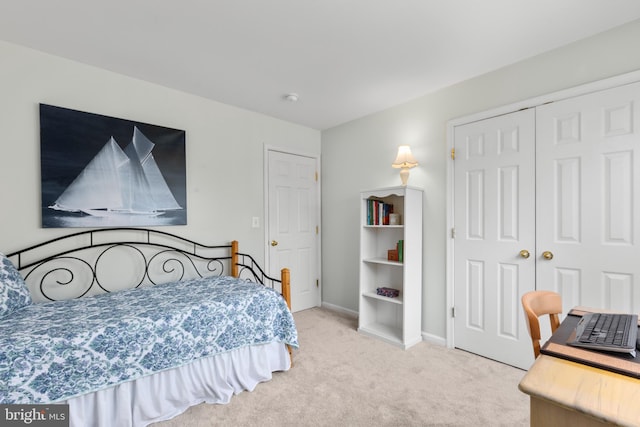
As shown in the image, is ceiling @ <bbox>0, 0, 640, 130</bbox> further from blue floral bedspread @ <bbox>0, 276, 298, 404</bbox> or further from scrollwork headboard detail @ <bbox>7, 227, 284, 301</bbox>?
blue floral bedspread @ <bbox>0, 276, 298, 404</bbox>

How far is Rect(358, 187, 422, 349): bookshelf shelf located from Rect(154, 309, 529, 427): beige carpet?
0.97 ft

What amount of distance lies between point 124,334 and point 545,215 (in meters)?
2.87

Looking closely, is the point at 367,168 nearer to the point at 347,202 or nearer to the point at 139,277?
the point at 347,202

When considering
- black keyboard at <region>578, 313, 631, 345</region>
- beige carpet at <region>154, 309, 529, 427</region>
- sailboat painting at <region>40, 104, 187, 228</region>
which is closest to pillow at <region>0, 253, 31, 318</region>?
sailboat painting at <region>40, 104, 187, 228</region>

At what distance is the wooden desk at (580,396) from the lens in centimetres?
70

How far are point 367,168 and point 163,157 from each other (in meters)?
2.09

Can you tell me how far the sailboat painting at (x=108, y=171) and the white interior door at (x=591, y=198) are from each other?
3.02 m

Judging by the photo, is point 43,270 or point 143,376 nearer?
point 143,376

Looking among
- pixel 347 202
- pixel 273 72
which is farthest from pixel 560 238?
pixel 273 72

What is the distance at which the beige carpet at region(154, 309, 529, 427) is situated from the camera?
1770 mm

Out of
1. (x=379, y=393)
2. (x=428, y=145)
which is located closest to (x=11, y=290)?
(x=379, y=393)

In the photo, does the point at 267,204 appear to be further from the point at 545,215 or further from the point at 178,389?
the point at 545,215

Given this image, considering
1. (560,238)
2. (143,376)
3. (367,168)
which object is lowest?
(143,376)

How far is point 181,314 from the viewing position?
75.1 inches
